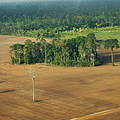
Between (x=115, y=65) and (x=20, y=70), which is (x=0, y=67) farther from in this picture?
(x=115, y=65)

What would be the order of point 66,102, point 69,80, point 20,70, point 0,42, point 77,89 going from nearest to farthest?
point 66,102 → point 77,89 → point 69,80 → point 20,70 → point 0,42

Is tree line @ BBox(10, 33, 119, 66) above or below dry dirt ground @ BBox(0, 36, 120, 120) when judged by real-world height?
above

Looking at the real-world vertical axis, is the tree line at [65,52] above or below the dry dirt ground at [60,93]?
above

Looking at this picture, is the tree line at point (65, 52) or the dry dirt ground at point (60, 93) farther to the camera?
the tree line at point (65, 52)

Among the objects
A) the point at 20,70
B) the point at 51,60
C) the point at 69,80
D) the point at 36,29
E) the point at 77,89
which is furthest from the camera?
the point at 36,29

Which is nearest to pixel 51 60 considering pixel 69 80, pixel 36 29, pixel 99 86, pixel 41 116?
pixel 69 80
